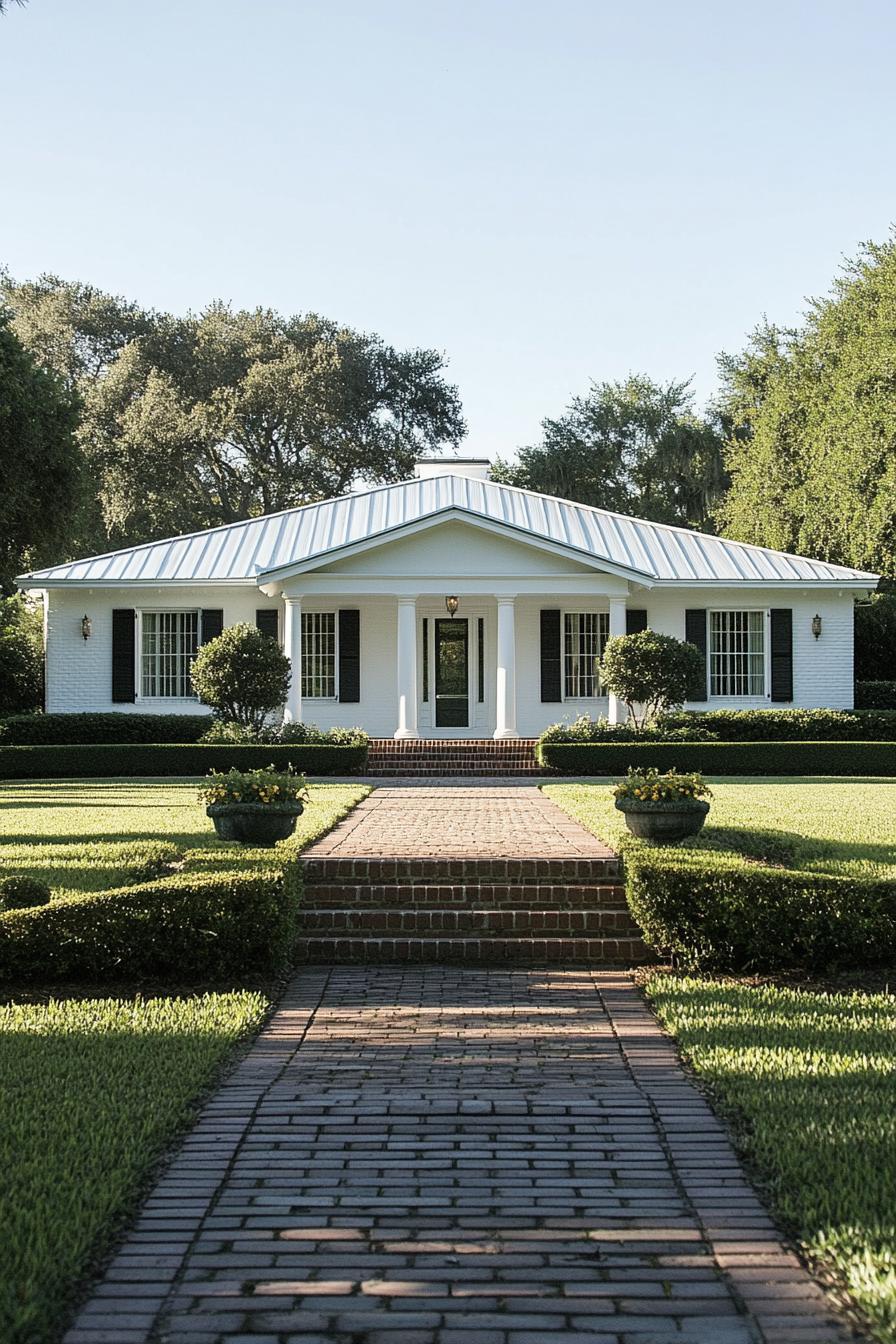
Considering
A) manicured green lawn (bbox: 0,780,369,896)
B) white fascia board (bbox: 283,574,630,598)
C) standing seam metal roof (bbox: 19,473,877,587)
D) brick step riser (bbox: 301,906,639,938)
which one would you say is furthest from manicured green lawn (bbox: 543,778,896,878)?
standing seam metal roof (bbox: 19,473,877,587)

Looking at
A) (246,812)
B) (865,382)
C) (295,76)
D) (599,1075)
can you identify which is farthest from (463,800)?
(865,382)

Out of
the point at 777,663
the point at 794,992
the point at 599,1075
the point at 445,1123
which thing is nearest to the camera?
the point at 445,1123

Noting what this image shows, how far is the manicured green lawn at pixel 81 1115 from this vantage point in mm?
3775

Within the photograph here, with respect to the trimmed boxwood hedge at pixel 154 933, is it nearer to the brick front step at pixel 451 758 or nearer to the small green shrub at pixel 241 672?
the brick front step at pixel 451 758

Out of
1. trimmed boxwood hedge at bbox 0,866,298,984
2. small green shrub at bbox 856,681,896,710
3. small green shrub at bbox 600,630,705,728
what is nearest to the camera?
trimmed boxwood hedge at bbox 0,866,298,984

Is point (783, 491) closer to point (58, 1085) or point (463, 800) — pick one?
point (463, 800)

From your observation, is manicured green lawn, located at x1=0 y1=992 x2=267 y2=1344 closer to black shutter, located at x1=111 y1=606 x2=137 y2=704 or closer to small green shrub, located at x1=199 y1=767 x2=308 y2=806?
small green shrub, located at x1=199 y1=767 x2=308 y2=806

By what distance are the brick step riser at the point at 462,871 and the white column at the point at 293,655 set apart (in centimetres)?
1433

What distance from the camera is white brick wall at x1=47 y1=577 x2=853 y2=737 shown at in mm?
25938

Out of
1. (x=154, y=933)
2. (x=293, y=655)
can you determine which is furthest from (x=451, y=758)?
(x=154, y=933)

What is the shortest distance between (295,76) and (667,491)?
35461mm

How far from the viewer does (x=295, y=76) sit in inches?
505

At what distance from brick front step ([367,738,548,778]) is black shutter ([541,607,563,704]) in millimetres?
3003

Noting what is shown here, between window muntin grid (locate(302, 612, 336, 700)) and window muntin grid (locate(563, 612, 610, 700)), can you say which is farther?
window muntin grid (locate(563, 612, 610, 700))
